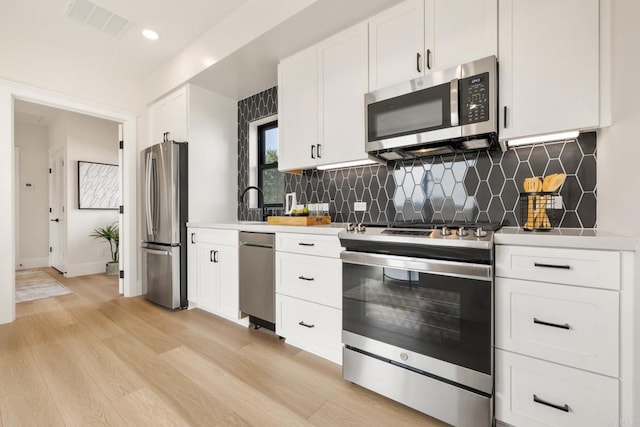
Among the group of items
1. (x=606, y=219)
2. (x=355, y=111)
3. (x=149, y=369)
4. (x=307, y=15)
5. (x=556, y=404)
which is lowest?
(x=149, y=369)

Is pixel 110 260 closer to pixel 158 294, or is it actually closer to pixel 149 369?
Result: pixel 158 294

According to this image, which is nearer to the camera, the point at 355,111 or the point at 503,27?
the point at 503,27

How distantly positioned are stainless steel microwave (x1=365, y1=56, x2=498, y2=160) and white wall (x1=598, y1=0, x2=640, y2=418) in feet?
1.56

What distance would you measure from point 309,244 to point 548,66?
1694 millimetres

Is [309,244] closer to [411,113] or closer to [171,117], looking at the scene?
[411,113]

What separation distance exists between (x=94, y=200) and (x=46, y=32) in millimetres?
3143

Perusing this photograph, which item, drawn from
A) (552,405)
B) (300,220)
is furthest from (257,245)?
(552,405)

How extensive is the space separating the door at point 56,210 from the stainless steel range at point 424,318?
5690 mm

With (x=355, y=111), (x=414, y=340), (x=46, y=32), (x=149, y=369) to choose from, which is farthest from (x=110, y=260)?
(x=414, y=340)

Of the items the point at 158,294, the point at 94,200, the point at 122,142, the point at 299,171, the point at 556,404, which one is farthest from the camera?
the point at 94,200

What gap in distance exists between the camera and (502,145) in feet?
5.75

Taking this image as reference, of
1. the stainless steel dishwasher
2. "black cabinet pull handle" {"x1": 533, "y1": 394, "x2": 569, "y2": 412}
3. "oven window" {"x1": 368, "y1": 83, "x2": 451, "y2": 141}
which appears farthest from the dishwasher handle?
"black cabinet pull handle" {"x1": 533, "y1": 394, "x2": 569, "y2": 412}

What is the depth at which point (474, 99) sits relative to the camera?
164 cm

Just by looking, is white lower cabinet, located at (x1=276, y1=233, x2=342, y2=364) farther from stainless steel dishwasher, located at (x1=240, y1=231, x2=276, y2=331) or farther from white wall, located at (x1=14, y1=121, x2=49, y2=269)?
white wall, located at (x1=14, y1=121, x2=49, y2=269)
